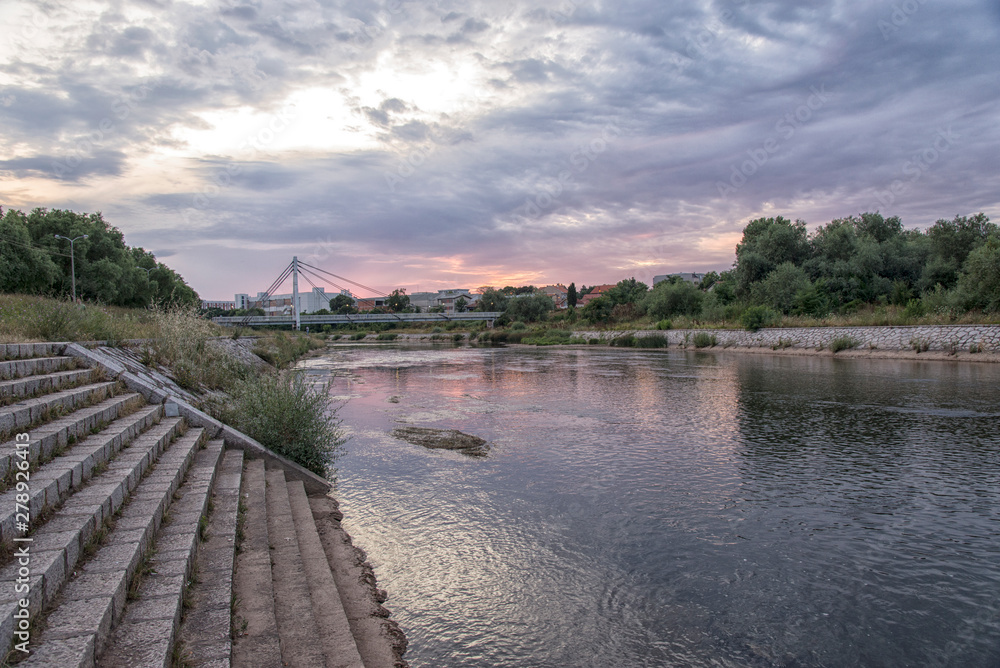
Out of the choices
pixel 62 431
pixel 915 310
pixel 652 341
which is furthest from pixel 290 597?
pixel 652 341

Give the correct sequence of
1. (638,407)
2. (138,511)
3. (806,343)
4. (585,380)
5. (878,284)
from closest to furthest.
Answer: (138,511)
(638,407)
(585,380)
(806,343)
(878,284)

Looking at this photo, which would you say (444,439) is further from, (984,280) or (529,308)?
(529,308)

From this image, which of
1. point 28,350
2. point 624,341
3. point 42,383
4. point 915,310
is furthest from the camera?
point 624,341

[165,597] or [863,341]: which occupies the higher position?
[863,341]

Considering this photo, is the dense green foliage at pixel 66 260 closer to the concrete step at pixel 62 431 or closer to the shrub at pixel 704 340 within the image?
the concrete step at pixel 62 431

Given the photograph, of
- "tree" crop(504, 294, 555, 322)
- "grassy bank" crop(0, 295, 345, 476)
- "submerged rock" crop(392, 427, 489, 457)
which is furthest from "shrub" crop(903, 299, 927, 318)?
"tree" crop(504, 294, 555, 322)

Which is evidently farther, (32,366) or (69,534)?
(32,366)

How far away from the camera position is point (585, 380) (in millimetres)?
21828

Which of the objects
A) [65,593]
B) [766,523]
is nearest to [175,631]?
[65,593]

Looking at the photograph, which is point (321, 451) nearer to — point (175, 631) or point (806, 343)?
point (175, 631)

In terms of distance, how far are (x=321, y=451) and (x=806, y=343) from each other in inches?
1238

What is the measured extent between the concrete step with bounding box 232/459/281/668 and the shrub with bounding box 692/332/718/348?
37.8 metres

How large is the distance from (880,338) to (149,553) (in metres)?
32.4

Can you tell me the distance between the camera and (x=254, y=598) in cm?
378
